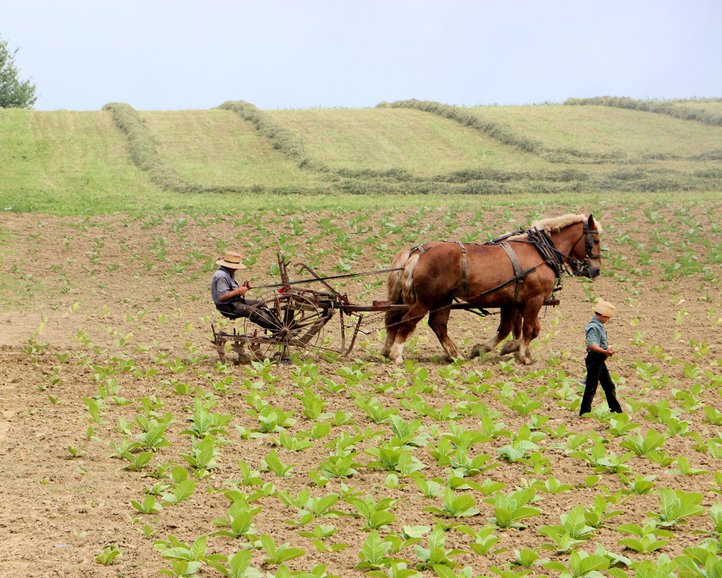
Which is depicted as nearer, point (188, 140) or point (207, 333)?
point (207, 333)

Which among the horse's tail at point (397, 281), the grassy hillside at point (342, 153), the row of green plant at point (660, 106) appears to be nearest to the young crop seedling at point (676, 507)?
the horse's tail at point (397, 281)

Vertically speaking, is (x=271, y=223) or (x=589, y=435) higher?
(x=271, y=223)

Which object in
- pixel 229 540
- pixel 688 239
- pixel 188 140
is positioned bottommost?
pixel 229 540

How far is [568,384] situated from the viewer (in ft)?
40.9

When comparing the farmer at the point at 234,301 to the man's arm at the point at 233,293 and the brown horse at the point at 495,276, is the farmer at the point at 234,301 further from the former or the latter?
the brown horse at the point at 495,276

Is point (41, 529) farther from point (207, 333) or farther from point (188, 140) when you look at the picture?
point (188, 140)

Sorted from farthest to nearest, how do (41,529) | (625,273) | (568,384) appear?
(625,273) < (568,384) < (41,529)

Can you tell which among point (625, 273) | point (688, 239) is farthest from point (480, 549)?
point (688, 239)

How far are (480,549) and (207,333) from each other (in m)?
11.3

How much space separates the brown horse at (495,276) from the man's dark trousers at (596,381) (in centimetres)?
328

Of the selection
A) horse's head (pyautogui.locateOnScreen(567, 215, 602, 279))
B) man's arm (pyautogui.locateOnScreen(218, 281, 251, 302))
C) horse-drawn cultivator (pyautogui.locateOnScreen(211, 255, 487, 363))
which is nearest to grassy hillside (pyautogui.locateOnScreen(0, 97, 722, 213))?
horse-drawn cultivator (pyautogui.locateOnScreen(211, 255, 487, 363))

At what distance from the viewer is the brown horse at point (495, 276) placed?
13875 millimetres

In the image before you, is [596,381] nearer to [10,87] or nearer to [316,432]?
[316,432]

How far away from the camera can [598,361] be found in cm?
1072
